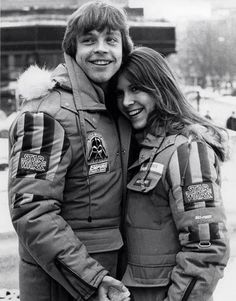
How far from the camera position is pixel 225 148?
193cm

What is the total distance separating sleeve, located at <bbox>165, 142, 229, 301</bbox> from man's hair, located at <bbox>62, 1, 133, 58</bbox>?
20.1 inches

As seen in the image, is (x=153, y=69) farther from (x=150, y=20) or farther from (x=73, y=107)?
(x=150, y=20)

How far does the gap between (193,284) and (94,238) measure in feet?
1.18

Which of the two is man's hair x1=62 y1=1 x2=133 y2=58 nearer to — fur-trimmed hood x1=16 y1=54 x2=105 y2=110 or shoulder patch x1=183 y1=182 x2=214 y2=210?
fur-trimmed hood x1=16 y1=54 x2=105 y2=110

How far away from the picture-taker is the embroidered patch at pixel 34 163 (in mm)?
1721

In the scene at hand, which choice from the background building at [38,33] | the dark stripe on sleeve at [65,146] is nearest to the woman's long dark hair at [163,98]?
the dark stripe on sleeve at [65,146]

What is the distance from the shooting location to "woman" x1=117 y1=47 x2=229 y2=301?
1.75 m

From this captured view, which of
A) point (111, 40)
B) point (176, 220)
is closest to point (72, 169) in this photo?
point (176, 220)

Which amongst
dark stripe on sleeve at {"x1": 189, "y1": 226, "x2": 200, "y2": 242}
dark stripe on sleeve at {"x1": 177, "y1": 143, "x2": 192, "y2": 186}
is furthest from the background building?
dark stripe on sleeve at {"x1": 189, "y1": 226, "x2": 200, "y2": 242}

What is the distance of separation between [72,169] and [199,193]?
0.42 m

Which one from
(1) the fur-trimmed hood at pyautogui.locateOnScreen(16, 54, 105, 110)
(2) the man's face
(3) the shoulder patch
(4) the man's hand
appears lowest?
(4) the man's hand

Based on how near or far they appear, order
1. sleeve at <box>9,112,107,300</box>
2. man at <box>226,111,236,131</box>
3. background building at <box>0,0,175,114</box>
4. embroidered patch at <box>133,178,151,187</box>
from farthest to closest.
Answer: background building at <box>0,0,175,114</box>
man at <box>226,111,236,131</box>
embroidered patch at <box>133,178,151,187</box>
sleeve at <box>9,112,107,300</box>

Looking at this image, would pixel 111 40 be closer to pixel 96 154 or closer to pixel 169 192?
pixel 96 154

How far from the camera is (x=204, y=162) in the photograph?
5.81 feet
